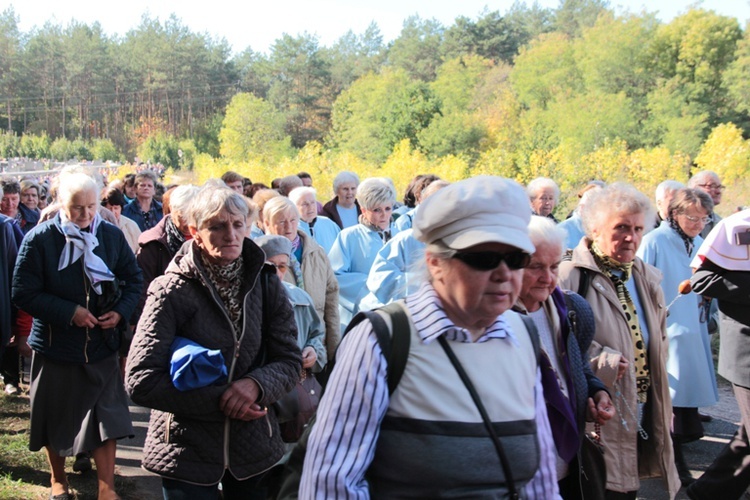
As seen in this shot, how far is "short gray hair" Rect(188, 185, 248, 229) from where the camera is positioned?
329 centimetres

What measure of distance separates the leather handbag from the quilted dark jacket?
0.22 metres

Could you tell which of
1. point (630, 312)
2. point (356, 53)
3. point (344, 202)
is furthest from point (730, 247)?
point (356, 53)

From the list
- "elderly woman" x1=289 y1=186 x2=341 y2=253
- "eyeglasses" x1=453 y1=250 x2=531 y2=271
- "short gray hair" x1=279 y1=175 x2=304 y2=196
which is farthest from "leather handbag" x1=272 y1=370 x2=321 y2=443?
"short gray hair" x1=279 y1=175 x2=304 y2=196

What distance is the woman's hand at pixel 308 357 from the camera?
4.09 meters

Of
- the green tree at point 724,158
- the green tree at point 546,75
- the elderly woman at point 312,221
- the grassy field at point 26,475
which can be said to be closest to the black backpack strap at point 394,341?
the grassy field at point 26,475

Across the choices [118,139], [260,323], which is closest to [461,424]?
[260,323]

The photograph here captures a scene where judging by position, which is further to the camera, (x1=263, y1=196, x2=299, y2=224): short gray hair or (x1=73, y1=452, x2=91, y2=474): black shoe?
(x1=73, y1=452, x2=91, y2=474): black shoe

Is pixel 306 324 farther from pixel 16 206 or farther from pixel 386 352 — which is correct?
pixel 16 206

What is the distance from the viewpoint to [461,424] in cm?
186

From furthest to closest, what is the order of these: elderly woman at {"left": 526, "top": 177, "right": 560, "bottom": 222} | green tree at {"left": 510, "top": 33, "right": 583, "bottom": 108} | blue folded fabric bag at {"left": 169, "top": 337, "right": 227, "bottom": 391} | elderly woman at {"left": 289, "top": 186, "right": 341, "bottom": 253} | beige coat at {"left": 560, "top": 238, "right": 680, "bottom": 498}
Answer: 1. green tree at {"left": 510, "top": 33, "right": 583, "bottom": 108}
2. elderly woman at {"left": 526, "top": 177, "right": 560, "bottom": 222}
3. elderly woman at {"left": 289, "top": 186, "right": 341, "bottom": 253}
4. beige coat at {"left": 560, "top": 238, "right": 680, "bottom": 498}
5. blue folded fabric bag at {"left": 169, "top": 337, "right": 227, "bottom": 391}

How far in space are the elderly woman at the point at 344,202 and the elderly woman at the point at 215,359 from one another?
5.32m

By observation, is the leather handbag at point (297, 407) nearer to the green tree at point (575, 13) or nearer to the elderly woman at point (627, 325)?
the elderly woman at point (627, 325)

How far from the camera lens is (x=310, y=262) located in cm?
529

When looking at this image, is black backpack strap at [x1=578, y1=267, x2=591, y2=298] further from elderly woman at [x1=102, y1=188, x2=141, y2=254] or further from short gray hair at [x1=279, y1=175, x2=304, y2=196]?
short gray hair at [x1=279, y1=175, x2=304, y2=196]
